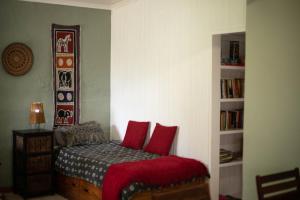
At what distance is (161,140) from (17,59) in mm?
2291

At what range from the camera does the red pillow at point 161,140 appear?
4566mm

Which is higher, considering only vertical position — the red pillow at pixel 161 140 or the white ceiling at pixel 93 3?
the white ceiling at pixel 93 3

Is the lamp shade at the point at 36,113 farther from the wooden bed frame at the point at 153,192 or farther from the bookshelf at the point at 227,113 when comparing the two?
the bookshelf at the point at 227,113

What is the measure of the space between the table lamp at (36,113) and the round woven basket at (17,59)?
553 millimetres

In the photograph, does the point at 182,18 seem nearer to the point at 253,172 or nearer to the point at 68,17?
the point at 68,17

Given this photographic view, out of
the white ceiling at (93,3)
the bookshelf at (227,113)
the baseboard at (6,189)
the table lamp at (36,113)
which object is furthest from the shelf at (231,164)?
the baseboard at (6,189)

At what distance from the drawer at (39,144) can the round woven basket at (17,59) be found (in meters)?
0.99

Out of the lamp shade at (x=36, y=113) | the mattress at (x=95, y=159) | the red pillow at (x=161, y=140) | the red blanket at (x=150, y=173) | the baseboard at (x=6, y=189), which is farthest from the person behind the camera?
the baseboard at (x=6, y=189)

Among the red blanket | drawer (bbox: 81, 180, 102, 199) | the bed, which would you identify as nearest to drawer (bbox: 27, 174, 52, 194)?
the bed

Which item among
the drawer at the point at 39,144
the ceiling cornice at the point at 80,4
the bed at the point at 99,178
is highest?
the ceiling cornice at the point at 80,4

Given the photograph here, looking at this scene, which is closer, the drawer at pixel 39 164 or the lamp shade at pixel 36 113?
the drawer at pixel 39 164

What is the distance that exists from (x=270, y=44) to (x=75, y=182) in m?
3.10

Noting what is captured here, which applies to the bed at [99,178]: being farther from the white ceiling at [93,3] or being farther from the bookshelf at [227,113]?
the white ceiling at [93,3]

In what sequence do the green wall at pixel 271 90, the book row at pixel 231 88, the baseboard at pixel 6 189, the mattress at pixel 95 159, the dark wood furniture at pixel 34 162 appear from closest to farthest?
the green wall at pixel 271 90
the mattress at pixel 95 159
the book row at pixel 231 88
the dark wood furniture at pixel 34 162
the baseboard at pixel 6 189
